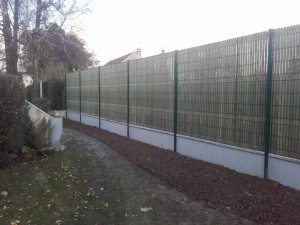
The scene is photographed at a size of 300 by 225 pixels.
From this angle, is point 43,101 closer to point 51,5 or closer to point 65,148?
point 51,5

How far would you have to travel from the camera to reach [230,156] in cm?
769

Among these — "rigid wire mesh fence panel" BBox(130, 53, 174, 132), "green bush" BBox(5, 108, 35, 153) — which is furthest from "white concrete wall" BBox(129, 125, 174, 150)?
"green bush" BBox(5, 108, 35, 153)

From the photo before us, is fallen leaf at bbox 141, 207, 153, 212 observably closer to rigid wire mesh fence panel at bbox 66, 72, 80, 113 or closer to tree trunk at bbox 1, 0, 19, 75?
tree trunk at bbox 1, 0, 19, 75

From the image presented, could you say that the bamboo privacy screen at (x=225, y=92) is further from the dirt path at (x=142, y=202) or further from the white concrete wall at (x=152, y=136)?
the dirt path at (x=142, y=202)

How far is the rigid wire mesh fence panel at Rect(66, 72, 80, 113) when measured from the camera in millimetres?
20312

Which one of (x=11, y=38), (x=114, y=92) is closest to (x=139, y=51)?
(x=11, y=38)

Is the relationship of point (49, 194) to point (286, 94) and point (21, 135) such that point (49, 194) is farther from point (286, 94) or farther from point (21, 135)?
point (286, 94)

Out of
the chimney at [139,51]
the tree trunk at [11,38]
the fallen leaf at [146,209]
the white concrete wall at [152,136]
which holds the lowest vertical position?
the fallen leaf at [146,209]

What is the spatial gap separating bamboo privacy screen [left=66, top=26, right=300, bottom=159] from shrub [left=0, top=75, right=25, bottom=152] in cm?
373

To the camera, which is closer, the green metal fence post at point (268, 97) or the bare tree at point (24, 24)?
the green metal fence post at point (268, 97)

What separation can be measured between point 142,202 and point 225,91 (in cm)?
307

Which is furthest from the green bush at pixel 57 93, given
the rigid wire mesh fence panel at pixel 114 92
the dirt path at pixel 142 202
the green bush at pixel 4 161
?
the dirt path at pixel 142 202

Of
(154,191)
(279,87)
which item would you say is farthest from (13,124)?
(279,87)

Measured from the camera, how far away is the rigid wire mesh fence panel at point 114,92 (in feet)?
44.8
